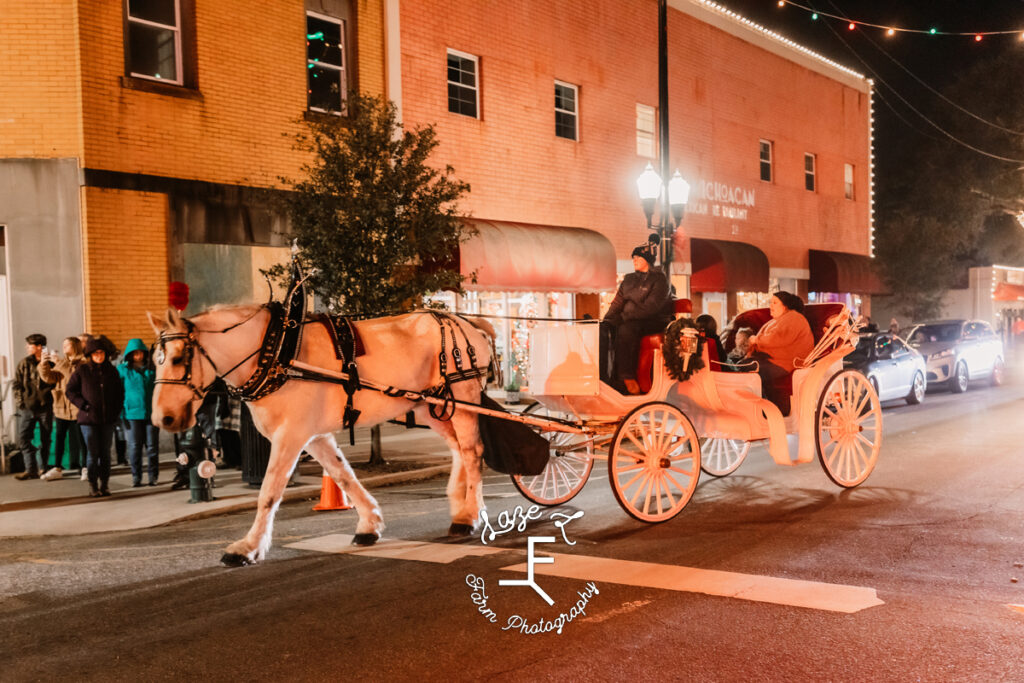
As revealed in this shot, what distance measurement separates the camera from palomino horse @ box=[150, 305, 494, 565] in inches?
278

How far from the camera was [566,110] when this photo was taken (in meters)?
21.1

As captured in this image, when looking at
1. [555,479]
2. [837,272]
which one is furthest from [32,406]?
[837,272]

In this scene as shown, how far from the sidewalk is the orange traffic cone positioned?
99 centimetres

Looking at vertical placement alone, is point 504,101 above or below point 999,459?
above

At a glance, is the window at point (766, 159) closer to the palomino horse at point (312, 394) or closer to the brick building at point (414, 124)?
the brick building at point (414, 124)

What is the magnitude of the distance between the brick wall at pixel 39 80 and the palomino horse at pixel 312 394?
7.39 meters

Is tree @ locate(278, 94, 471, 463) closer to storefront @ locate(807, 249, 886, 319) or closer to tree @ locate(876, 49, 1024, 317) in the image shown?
storefront @ locate(807, 249, 886, 319)

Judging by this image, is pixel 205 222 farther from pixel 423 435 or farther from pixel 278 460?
pixel 278 460

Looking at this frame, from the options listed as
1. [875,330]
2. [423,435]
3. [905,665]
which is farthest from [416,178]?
[875,330]

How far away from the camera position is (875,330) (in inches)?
754

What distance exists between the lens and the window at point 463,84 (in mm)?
18594

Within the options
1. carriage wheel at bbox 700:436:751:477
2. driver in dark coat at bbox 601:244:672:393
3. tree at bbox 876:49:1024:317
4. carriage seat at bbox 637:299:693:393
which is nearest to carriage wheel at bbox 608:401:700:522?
carriage seat at bbox 637:299:693:393

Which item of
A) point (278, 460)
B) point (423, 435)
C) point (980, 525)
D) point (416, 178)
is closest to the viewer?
point (278, 460)

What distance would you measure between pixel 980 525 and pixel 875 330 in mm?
11812
